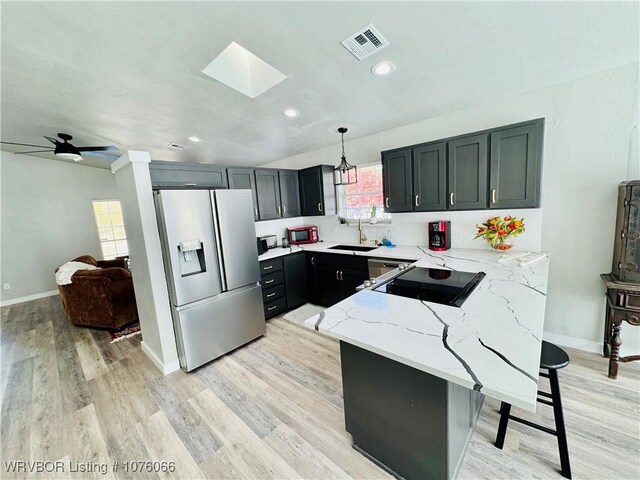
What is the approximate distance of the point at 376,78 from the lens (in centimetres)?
204

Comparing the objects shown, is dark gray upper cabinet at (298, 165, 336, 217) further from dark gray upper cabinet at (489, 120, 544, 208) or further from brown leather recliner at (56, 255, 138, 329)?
brown leather recliner at (56, 255, 138, 329)

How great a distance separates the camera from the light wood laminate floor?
146cm

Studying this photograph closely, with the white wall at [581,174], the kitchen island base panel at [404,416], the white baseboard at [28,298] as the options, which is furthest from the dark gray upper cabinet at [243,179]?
the white baseboard at [28,298]

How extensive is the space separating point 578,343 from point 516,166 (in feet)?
6.00

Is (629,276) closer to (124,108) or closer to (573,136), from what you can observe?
(573,136)

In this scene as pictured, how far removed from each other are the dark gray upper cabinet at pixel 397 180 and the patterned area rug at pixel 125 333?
12.7 feet

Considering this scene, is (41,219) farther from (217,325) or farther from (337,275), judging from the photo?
(337,275)

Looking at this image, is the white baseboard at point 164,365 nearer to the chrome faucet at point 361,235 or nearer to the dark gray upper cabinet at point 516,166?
the chrome faucet at point 361,235

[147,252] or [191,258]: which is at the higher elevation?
[147,252]

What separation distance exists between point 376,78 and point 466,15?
2.43 feet

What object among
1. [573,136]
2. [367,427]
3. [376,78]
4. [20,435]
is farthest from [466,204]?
[20,435]

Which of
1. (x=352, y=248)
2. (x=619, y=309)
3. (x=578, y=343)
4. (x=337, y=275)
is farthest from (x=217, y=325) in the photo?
(x=578, y=343)

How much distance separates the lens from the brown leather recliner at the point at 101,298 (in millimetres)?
3336

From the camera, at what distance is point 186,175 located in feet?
9.11
